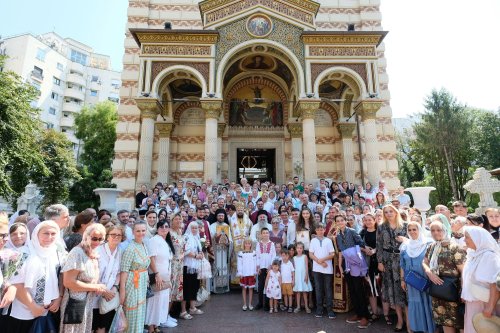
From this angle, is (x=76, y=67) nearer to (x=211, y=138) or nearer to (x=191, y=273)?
(x=211, y=138)

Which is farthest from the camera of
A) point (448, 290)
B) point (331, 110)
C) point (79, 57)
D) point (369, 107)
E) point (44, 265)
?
point (79, 57)

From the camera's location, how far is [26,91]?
14.9 metres

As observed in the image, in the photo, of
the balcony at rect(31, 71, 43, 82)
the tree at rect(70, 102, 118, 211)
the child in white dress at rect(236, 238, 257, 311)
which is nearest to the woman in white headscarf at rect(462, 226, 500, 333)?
the child in white dress at rect(236, 238, 257, 311)

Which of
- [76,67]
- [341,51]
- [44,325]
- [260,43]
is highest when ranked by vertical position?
[76,67]

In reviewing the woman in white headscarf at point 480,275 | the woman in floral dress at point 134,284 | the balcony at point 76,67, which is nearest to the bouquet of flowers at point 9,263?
the woman in floral dress at point 134,284

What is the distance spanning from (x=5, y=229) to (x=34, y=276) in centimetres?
55

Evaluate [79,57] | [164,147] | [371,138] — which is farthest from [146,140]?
[79,57]

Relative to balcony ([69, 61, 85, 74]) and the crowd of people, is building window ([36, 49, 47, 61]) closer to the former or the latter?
balcony ([69, 61, 85, 74])

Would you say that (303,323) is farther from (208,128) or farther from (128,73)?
(128,73)

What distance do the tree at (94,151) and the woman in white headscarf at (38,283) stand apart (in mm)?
24236

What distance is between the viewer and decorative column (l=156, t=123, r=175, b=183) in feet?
51.9

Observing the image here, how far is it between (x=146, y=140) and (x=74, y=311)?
36.1ft

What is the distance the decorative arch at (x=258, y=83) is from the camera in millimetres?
17359

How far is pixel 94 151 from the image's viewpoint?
2850cm
